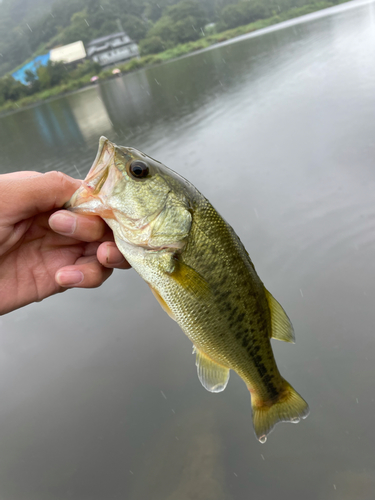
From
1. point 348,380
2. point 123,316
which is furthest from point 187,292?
point 123,316

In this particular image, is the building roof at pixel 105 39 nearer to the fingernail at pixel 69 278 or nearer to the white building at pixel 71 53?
the white building at pixel 71 53

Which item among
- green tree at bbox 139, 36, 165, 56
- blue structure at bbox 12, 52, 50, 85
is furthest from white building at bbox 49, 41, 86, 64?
green tree at bbox 139, 36, 165, 56

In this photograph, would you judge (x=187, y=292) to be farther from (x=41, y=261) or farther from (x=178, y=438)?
(x=178, y=438)

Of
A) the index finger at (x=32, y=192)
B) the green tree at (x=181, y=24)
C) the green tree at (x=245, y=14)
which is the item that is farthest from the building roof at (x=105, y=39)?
the index finger at (x=32, y=192)

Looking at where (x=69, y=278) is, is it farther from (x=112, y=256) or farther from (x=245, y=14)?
(x=245, y=14)

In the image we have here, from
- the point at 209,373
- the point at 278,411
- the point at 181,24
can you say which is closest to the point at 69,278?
the point at 209,373

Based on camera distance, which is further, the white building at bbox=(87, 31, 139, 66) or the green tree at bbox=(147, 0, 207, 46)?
the green tree at bbox=(147, 0, 207, 46)

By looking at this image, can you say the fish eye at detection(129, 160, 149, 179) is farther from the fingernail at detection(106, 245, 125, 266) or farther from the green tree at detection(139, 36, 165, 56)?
the green tree at detection(139, 36, 165, 56)
